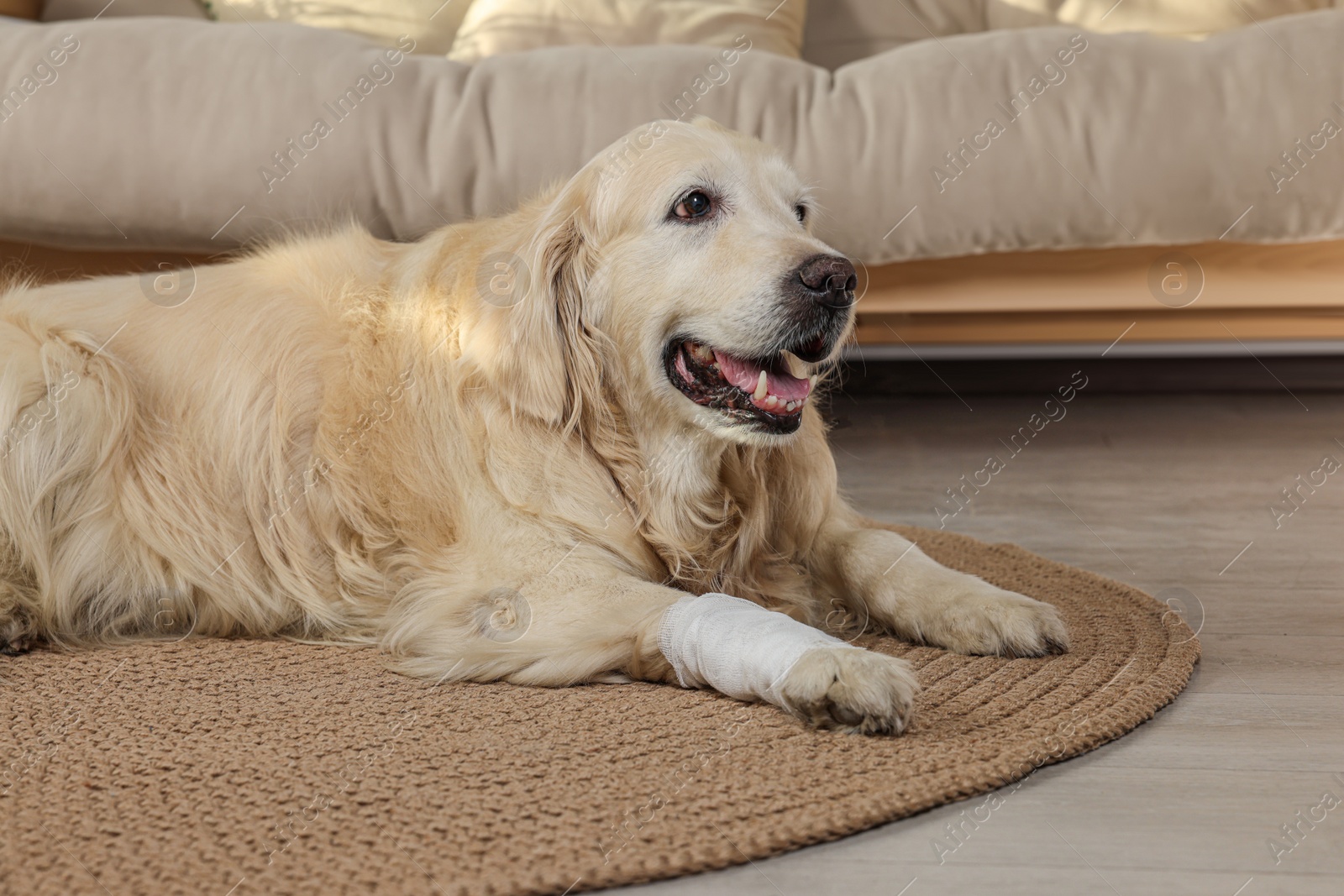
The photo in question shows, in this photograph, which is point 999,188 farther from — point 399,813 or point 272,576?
point 399,813

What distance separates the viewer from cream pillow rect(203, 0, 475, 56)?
362cm

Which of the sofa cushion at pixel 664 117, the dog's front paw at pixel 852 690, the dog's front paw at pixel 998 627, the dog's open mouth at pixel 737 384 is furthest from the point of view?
the sofa cushion at pixel 664 117

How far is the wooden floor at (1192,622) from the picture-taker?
41.2 inches

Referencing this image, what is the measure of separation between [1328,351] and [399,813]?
9.00 ft

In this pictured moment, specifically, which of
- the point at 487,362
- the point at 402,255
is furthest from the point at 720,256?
the point at 402,255

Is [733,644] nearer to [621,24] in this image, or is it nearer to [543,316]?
[543,316]

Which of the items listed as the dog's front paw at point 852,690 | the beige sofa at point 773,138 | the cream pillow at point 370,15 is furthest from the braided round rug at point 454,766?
the cream pillow at point 370,15

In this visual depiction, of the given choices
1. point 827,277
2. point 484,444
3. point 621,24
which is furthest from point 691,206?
point 621,24

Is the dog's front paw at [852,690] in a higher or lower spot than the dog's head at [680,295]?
lower

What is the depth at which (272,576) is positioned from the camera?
5.85 ft

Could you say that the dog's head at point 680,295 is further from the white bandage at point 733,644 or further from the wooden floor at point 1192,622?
the wooden floor at point 1192,622

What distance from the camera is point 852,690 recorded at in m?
1.28

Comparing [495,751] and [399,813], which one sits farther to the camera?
[495,751]

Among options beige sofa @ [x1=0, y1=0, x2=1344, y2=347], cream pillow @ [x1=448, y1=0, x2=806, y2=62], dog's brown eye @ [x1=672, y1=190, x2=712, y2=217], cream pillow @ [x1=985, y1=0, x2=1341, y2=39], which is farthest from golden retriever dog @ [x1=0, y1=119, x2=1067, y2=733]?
cream pillow @ [x1=985, y1=0, x2=1341, y2=39]
